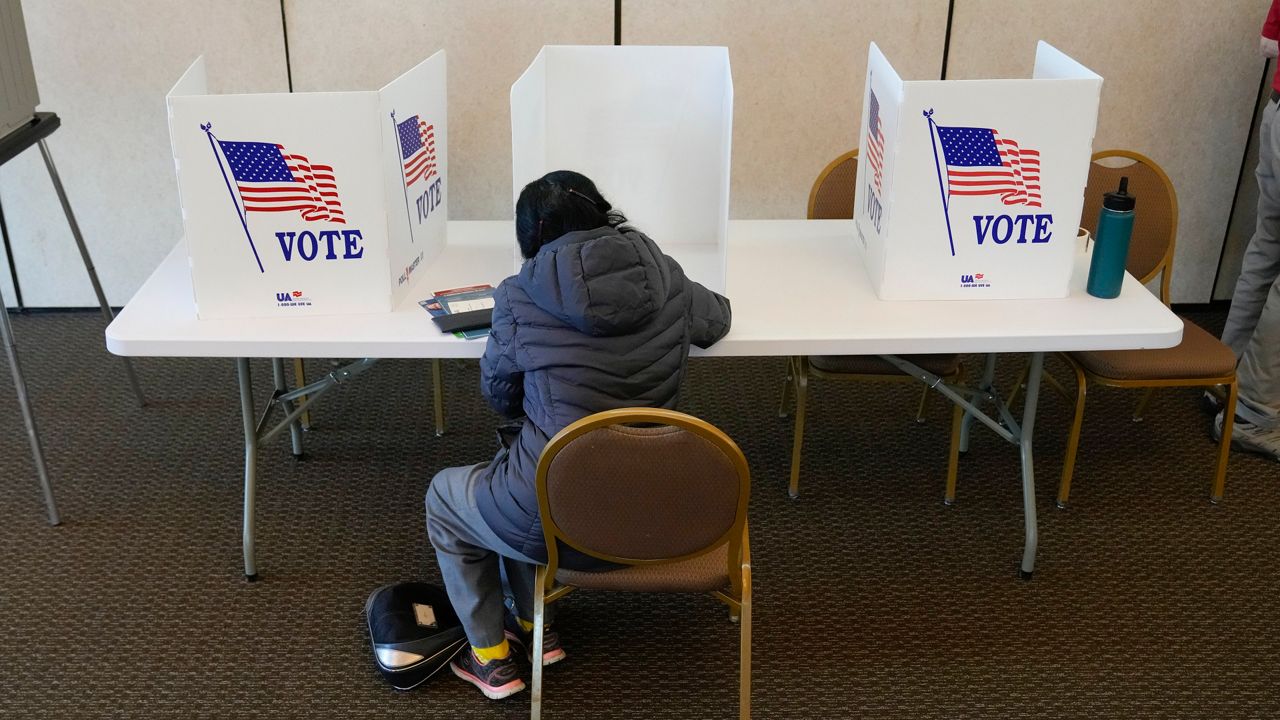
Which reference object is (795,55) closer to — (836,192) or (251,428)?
(836,192)

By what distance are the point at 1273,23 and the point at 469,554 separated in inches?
97.2

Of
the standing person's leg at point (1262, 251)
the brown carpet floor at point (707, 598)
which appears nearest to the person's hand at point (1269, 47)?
the standing person's leg at point (1262, 251)

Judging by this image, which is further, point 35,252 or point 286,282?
point 35,252

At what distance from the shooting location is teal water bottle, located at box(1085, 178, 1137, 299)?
2268mm

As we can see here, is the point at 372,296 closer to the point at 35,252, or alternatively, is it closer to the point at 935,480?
the point at 935,480

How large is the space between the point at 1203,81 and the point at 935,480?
5.13 feet

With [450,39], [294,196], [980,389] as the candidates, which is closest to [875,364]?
[980,389]

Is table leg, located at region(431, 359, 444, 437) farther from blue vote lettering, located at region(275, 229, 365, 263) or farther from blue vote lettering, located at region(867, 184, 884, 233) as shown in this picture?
blue vote lettering, located at region(867, 184, 884, 233)

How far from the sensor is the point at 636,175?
8.57 ft

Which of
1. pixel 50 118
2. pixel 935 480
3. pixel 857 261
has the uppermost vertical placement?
pixel 50 118

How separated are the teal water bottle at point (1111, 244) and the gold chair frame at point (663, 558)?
3.18ft

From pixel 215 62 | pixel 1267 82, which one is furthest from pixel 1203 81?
pixel 215 62

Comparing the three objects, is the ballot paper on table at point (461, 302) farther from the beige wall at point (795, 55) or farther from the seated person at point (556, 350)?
the beige wall at point (795, 55)

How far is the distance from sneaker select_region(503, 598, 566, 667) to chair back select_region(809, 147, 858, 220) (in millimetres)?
1246
